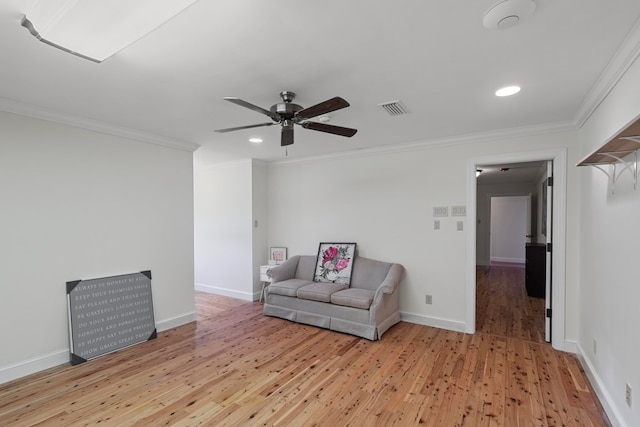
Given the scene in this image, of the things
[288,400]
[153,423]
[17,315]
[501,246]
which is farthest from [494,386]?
[501,246]

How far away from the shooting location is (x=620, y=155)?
202cm

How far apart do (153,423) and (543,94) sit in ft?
12.7

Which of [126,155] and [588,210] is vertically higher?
[126,155]

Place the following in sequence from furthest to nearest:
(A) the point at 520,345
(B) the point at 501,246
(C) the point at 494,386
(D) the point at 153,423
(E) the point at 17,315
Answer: (B) the point at 501,246 → (A) the point at 520,345 → (E) the point at 17,315 → (C) the point at 494,386 → (D) the point at 153,423

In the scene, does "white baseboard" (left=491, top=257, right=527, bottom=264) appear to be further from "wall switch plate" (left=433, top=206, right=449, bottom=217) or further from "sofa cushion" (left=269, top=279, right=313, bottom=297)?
"sofa cushion" (left=269, top=279, right=313, bottom=297)

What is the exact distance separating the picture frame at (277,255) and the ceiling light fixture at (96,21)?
13.4ft

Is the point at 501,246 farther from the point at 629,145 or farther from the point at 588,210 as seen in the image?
the point at 629,145

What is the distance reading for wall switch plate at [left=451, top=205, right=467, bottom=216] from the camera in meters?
3.88

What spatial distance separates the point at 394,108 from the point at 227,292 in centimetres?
430

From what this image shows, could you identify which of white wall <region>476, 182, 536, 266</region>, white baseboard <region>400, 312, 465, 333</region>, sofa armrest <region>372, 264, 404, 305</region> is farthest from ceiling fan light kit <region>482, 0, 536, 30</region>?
white wall <region>476, 182, 536, 266</region>

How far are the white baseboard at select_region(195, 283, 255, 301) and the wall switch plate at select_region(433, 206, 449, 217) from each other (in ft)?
10.5

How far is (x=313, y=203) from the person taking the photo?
519 cm

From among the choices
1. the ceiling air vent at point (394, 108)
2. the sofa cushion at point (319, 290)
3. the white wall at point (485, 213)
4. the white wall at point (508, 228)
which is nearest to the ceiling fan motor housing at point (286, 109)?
the ceiling air vent at point (394, 108)

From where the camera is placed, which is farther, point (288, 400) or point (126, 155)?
point (126, 155)
